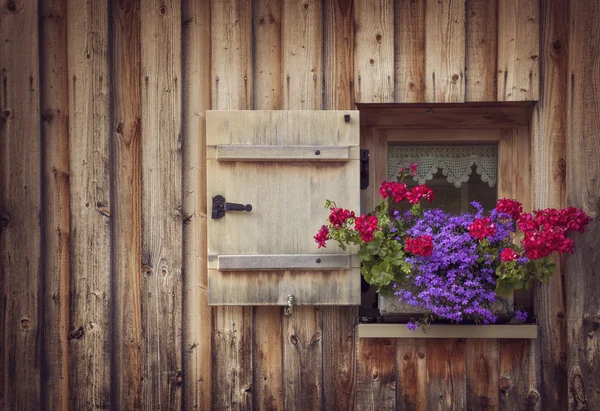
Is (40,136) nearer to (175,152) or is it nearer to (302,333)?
(175,152)

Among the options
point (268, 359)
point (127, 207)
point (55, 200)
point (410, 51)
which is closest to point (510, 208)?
point (410, 51)

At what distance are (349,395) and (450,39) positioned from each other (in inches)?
64.4

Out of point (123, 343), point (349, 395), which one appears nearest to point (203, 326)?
point (123, 343)

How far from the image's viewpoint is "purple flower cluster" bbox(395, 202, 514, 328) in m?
2.68

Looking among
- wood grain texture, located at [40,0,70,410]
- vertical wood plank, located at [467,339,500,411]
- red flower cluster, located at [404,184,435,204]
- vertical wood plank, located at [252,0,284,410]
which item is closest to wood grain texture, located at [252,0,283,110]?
vertical wood plank, located at [252,0,284,410]

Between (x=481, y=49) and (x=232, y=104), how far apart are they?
1.13 m

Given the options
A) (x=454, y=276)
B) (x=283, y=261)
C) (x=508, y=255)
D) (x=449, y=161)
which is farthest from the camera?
(x=449, y=161)

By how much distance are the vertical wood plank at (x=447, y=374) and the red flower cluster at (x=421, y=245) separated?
539mm

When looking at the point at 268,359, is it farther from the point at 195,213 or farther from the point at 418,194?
the point at 418,194

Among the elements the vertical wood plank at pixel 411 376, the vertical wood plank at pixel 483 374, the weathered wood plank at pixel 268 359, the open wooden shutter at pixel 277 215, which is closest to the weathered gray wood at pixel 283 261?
the open wooden shutter at pixel 277 215

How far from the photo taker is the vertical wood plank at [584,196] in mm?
2906

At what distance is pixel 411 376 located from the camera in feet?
9.75

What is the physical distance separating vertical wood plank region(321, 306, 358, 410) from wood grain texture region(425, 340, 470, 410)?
1.11 ft

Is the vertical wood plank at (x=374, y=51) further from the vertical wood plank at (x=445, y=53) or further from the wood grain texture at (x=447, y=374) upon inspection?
the wood grain texture at (x=447, y=374)
